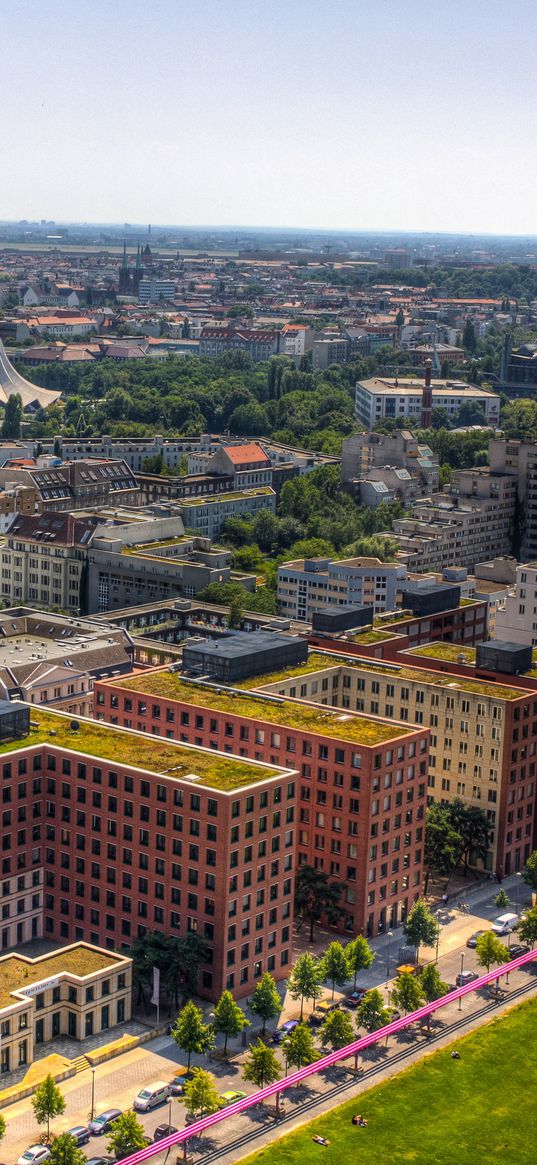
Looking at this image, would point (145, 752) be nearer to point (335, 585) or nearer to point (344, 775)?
point (344, 775)

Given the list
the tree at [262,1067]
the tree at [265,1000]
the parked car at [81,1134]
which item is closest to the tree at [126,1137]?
the parked car at [81,1134]

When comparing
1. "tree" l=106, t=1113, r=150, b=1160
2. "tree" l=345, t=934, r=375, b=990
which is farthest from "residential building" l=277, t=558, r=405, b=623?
"tree" l=106, t=1113, r=150, b=1160

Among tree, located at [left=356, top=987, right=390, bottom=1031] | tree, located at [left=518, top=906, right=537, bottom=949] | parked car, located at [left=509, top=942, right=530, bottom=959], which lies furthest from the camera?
parked car, located at [left=509, top=942, right=530, bottom=959]

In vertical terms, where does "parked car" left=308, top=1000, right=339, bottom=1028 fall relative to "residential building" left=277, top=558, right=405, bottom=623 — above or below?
below

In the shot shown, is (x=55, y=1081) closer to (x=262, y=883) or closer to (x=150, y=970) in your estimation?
(x=150, y=970)

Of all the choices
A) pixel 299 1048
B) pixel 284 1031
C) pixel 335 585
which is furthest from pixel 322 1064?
pixel 335 585

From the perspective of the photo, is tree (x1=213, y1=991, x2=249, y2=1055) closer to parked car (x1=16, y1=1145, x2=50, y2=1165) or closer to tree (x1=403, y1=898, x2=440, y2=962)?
parked car (x1=16, y1=1145, x2=50, y2=1165)

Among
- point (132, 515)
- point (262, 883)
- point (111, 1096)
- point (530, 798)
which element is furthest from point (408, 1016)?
point (132, 515)

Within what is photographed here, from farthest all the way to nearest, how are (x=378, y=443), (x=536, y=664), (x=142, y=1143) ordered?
1. (x=378, y=443)
2. (x=536, y=664)
3. (x=142, y=1143)
